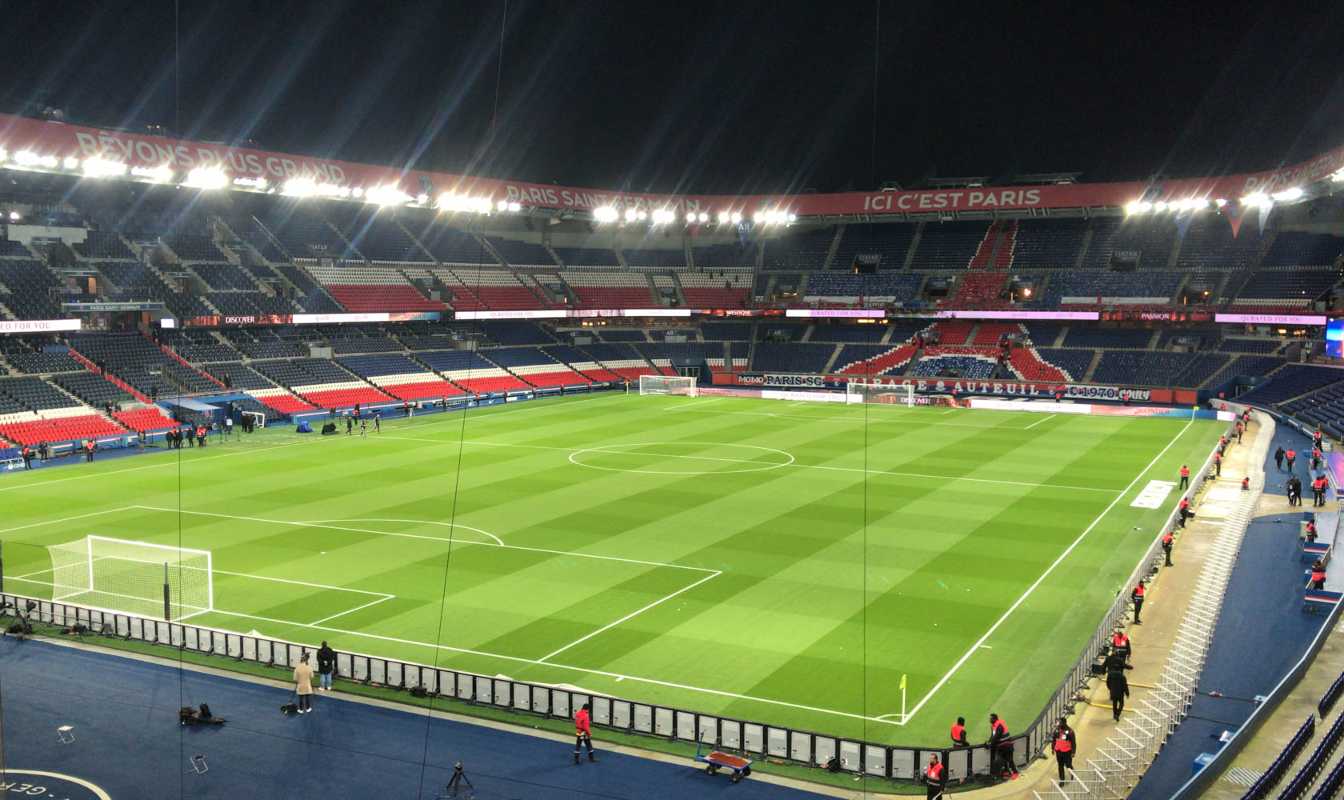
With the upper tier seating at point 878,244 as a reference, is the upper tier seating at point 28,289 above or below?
below

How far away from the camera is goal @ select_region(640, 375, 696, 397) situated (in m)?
81.7

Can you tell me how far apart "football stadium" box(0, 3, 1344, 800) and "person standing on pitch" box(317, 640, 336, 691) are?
0.24 feet

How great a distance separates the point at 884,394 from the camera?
77500 mm

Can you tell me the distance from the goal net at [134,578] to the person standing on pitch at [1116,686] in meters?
20.2

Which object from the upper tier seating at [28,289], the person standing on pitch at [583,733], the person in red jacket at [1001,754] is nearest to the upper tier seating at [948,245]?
the upper tier seating at [28,289]

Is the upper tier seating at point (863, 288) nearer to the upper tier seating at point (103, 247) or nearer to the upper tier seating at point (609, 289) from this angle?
the upper tier seating at point (609, 289)

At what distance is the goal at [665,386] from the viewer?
268 feet

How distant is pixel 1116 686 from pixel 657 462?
3036cm

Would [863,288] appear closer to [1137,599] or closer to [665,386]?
[665,386]

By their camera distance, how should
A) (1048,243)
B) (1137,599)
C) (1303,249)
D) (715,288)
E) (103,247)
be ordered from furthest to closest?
(715,288) → (1048,243) → (1303,249) → (103,247) → (1137,599)

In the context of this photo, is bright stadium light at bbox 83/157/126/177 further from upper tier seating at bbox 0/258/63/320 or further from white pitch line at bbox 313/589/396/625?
white pitch line at bbox 313/589/396/625

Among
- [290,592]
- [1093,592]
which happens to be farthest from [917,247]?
[290,592]

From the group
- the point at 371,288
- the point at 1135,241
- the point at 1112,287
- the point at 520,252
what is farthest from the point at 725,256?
the point at 371,288

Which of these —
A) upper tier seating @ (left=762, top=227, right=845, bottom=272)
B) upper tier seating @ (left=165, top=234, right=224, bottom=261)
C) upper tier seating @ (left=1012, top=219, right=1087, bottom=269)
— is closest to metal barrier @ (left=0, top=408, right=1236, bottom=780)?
upper tier seating @ (left=165, top=234, right=224, bottom=261)
